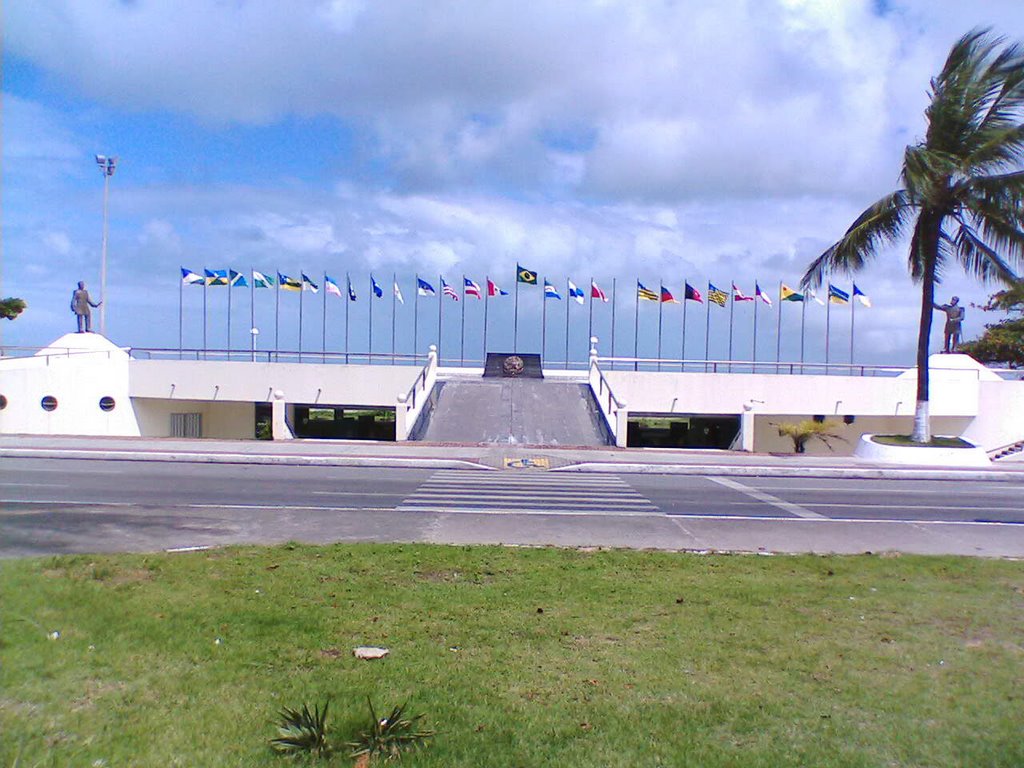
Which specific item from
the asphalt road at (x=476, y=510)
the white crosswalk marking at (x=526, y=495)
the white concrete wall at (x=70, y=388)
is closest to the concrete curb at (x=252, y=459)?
the asphalt road at (x=476, y=510)

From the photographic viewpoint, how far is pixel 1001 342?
46.0 m

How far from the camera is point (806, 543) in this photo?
1158 centimetres

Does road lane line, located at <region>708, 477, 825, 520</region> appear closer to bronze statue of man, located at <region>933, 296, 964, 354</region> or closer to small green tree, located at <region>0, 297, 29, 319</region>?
bronze statue of man, located at <region>933, 296, 964, 354</region>

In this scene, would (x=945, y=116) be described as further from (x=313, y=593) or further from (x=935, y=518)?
(x=313, y=593)

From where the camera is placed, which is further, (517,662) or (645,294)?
(645,294)

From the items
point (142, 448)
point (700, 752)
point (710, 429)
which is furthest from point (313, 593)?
point (710, 429)

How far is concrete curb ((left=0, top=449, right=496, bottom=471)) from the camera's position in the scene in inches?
861

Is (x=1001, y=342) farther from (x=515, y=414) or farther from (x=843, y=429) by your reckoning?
(x=515, y=414)

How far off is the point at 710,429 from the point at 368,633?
34.5m

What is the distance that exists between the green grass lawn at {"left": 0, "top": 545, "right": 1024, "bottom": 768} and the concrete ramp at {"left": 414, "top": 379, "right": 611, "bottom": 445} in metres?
19.6

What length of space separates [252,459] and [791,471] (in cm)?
1334

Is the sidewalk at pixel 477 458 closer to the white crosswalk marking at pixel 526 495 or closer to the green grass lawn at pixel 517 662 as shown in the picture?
the white crosswalk marking at pixel 526 495

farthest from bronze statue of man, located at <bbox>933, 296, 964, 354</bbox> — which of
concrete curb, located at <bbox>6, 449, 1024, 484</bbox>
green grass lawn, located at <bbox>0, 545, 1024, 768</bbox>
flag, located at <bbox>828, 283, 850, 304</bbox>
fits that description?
green grass lawn, located at <bbox>0, 545, 1024, 768</bbox>

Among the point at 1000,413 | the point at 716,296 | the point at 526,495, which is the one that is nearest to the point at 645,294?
the point at 716,296
